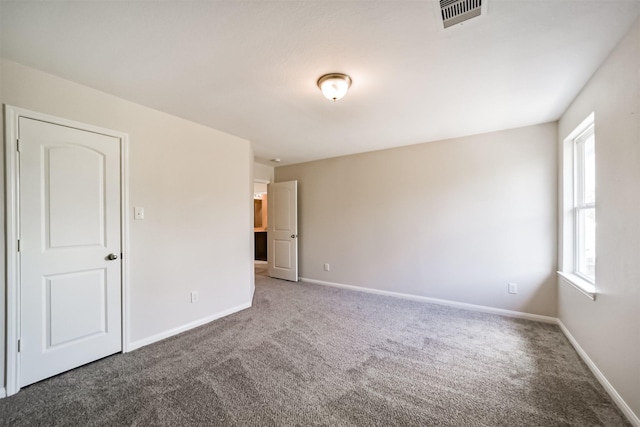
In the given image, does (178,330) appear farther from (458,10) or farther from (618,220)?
(618,220)

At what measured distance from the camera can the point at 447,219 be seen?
3648mm

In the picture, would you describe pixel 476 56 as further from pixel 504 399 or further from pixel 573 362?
pixel 573 362

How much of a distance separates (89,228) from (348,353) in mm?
2524

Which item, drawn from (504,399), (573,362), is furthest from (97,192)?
(573,362)

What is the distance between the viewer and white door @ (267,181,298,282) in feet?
16.1

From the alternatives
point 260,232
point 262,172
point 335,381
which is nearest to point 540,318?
point 335,381

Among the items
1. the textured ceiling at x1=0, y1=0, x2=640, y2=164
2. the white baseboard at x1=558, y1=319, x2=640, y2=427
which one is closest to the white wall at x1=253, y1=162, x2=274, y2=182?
the textured ceiling at x1=0, y1=0, x2=640, y2=164

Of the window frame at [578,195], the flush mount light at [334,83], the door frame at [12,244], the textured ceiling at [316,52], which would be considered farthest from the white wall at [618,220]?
the door frame at [12,244]

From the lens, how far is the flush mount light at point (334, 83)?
1.96 metres

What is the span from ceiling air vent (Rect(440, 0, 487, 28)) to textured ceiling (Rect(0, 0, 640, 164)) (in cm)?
5

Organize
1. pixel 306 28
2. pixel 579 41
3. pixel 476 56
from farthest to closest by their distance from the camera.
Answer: pixel 476 56
pixel 579 41
pixel 306 28

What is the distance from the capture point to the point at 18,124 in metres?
1.86

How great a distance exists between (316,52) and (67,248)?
2.46 meters

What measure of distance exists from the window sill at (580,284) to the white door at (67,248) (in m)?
4.05
